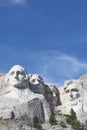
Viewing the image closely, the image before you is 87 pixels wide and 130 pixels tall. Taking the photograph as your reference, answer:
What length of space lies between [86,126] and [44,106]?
320 cm

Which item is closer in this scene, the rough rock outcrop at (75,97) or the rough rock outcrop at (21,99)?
the rough rock outcrop at (21,99)

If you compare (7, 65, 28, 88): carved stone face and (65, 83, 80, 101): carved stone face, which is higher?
(7, 65, 28, 88): carved stone face

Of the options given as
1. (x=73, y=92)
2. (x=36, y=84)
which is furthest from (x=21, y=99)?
(x=73, y=92)

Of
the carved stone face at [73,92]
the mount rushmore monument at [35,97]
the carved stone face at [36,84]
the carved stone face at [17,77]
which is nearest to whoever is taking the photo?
the mount rushmore monument at [35,97]

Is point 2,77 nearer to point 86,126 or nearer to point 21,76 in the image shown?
point 21,76

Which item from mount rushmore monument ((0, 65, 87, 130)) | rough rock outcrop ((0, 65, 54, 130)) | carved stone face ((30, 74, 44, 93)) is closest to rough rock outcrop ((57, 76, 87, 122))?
mount rushmore monument ((0, 65, 87, 130))

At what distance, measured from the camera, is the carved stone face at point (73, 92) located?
55.1 m

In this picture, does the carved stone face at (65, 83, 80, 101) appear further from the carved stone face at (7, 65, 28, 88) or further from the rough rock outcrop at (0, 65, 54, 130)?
the carved stone face at (7, 65, 28, 88)

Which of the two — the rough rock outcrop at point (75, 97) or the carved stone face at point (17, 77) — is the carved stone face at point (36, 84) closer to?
the carved stone face at point (17, 77)

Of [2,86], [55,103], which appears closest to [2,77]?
[2,86]

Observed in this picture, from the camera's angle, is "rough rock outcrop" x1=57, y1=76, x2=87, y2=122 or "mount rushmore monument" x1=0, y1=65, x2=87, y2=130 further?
"rough rock outcrop" x1=57, y1=76, x2=87, y2=122

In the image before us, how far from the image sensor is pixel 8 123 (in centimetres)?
4988

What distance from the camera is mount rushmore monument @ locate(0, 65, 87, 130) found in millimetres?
51406

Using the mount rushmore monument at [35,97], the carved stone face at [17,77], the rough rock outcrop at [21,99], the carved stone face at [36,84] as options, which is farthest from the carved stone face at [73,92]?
the carved stone face at [17,77]
